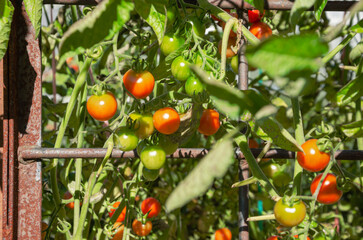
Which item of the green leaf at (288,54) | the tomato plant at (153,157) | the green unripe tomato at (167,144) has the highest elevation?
the green leaf at (288,54)

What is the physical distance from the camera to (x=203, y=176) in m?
0.28

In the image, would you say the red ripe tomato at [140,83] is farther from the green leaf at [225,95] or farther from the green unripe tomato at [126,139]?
the green leaf at [225,95]

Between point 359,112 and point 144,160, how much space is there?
1.93 feet

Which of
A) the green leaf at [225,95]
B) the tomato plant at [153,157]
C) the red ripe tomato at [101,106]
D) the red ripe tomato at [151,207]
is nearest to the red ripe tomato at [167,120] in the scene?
the tomato plant at [153,157]

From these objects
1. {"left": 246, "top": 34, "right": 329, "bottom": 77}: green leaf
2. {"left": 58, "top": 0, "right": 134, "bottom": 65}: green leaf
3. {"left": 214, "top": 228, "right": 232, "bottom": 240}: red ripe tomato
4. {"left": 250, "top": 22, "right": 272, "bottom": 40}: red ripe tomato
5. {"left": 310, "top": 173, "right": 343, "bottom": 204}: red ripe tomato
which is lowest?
{"left": 214, "top": 228, "right": 232, "bottom": 240}: red ripe tomato

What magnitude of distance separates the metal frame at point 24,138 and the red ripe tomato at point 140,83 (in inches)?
3.8

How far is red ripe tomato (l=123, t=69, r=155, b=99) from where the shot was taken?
2.02 ft

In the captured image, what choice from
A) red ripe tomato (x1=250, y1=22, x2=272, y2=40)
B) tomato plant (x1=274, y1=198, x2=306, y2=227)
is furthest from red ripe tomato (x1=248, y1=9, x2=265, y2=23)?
tomato plant (x1=274, y1=198, x2=306, y2=227)

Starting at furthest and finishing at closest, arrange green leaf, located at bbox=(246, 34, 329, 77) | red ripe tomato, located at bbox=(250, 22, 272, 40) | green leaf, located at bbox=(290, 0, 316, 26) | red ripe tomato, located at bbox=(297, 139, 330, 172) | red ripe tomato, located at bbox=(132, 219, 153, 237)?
red ripe tomato, located at bbox=(132, 219, 153, 237) < red ripe tomato, located at bbox=(250, 22, 272, 40) < red ripe tomato, located at bbox=(297, 139, 330, 172) < green leaf, located at bbox=(290, 0, 316, 26) < green leaf, located at bbox=(246, 34, 329, 77)

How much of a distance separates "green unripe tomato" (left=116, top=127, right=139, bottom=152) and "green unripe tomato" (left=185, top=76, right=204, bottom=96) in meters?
0.14

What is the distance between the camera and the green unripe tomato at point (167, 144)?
0.62 metres

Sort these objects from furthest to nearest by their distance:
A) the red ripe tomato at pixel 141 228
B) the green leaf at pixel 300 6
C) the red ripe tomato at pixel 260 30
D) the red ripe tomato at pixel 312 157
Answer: the red ripe tomato at pixel 141 228, the red ripe tomato at pixel 260 30, the red ripe tomato at pixel 312 157, the green leaf at pixel 300 6

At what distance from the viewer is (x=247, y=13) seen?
676 millimetres

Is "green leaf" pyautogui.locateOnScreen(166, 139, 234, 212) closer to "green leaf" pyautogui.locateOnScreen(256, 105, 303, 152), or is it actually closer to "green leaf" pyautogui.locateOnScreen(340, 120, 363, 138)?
"green leaf" pyautogui.locateOnScreen(256, 105, 303, 152)
